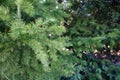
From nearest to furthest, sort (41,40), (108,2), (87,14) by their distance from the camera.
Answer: (41,40) → (87,14) → (108,2)

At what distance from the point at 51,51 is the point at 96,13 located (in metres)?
Answer: 1.91

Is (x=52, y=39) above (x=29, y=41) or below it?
below

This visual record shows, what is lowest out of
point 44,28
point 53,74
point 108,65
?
point 108,65

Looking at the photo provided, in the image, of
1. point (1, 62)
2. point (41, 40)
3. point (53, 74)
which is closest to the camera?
point (41, 40)

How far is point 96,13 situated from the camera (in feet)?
11.8

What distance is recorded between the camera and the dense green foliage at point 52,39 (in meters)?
1.69

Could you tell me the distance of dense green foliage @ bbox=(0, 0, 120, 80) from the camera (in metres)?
1.69

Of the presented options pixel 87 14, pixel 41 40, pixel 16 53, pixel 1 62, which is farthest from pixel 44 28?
pixel 87 14

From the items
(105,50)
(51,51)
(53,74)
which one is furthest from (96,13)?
(51,51)

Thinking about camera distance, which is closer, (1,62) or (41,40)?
(41,40)

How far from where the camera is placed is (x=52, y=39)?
6.81 feet

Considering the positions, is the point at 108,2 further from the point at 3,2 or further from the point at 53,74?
the point at 3,2

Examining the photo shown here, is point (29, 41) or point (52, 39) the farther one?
point (52, 39)

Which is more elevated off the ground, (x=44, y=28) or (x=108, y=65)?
(x=44, y=28)
